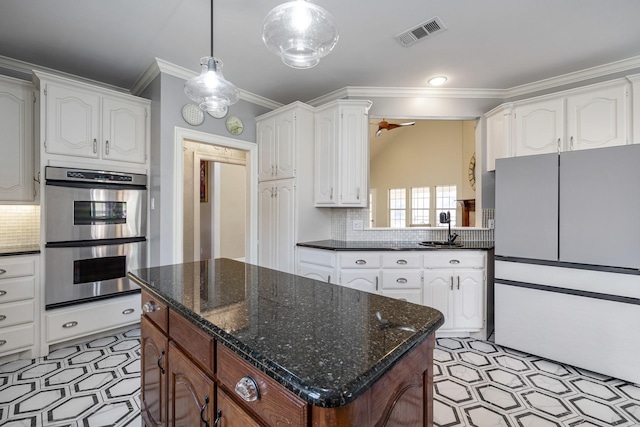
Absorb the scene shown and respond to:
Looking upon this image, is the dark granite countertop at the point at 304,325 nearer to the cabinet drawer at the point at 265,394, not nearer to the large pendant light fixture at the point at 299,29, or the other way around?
the cabinet drawer at the point at 265,394

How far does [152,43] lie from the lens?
7.86ft

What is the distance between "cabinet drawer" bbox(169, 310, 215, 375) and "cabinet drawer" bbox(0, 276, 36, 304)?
2.03 metres

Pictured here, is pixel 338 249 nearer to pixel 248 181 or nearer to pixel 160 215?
pixel 248 181

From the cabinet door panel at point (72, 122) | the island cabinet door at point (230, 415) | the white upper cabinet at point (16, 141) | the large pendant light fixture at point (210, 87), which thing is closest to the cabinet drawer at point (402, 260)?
the large pendant light fixture at point (210, 87)

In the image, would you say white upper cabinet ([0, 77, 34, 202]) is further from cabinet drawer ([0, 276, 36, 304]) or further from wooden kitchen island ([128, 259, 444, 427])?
wooden kitchen island ([128, 259, 444, 427])

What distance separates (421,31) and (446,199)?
569cm

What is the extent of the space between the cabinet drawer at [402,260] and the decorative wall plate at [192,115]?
2268 millimetres

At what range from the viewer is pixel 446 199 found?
7.29 metres

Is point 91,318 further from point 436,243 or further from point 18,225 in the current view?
point 436,243

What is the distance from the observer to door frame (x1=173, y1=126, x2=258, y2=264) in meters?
2.77

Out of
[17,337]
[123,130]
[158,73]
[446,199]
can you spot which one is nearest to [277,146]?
[158,73]

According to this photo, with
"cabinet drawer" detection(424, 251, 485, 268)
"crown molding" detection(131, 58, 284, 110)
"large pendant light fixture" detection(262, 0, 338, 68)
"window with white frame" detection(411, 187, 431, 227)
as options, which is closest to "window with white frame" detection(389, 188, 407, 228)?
"window with white frame" detection(411, 187, 431, 227)

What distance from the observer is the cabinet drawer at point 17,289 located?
221cm

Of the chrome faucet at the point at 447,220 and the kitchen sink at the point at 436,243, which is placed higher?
the chrome faucet at the point at 447,220
